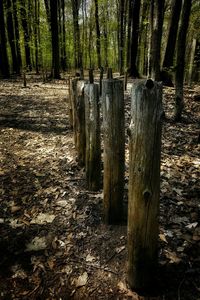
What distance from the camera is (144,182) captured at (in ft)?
6.84

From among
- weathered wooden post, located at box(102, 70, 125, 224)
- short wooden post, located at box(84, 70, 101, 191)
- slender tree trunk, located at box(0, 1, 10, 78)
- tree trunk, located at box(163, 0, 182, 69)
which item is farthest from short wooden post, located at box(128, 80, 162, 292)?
slender tree trunk, located at box(0, 1, 10, 78)

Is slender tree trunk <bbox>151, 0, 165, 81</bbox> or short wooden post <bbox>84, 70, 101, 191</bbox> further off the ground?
slender tree trunk <bbox>151, 0, 165, 81</bbox>

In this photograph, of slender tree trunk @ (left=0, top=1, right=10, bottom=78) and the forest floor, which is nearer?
the forest floor

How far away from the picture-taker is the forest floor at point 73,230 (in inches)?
99.8

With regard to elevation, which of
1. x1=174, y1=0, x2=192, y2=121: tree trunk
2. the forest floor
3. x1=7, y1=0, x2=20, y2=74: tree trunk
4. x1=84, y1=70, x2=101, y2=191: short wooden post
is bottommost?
the forest floor

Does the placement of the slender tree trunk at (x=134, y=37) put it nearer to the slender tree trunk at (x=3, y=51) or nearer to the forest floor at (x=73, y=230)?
the slender tree trunk at (x=3, y=51)

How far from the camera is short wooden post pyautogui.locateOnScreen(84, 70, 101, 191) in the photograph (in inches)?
139

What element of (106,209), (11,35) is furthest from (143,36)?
(106,209)

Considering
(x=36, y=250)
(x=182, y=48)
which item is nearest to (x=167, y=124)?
(x=182, y=48)

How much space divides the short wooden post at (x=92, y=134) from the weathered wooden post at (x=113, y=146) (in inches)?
25.7

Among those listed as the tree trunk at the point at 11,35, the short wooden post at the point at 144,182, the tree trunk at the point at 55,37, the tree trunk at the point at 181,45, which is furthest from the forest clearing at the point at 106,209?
the tree trunk at the point at 11,35

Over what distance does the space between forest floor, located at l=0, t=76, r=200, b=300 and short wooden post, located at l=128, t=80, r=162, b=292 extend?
0.96 ft

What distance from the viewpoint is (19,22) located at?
22594 mm

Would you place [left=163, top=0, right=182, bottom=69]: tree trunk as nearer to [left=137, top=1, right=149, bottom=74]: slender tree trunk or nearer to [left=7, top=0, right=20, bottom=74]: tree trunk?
[left=137, top=1, right=149, bottom=74]: slender tree trunk
